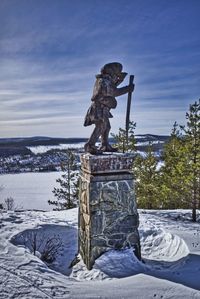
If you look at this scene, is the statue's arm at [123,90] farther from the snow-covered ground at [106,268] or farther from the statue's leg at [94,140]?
the snow-covered ground at [106,268]

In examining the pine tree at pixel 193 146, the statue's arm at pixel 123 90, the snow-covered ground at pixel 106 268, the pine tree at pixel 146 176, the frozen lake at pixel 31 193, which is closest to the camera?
the snow-covered ground at pixel 106 268

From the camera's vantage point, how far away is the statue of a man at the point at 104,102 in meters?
5.93

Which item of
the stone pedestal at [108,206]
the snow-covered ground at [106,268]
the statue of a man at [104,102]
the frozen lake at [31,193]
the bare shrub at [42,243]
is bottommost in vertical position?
the frozen lake at [31,193]

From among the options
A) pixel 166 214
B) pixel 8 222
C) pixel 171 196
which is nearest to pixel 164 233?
pixel 166 214

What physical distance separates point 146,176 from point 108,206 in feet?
41.8

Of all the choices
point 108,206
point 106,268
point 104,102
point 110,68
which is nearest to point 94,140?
point 104,102

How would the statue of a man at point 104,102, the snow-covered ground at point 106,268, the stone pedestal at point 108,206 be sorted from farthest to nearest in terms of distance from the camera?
the statue of a man at point 104,102, the stone pedestal at point 108,206, the snow-covered ground at point 106,268

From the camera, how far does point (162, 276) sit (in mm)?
5074

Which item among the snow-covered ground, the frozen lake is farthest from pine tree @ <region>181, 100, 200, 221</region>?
the frozen lake

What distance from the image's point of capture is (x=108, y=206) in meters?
5.77

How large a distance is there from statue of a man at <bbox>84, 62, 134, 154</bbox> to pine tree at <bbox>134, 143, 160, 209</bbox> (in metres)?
11.9

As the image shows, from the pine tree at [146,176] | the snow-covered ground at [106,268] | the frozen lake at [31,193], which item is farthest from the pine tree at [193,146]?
the frozen lake at [31,193]

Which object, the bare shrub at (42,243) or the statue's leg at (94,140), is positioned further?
the bare shrub at (42,243)

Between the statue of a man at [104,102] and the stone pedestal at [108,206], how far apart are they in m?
0.54
